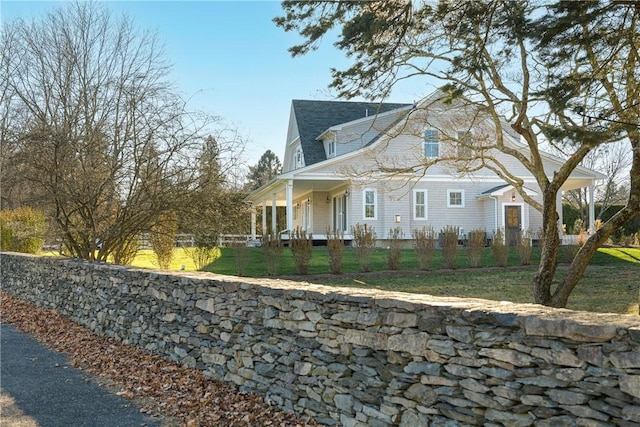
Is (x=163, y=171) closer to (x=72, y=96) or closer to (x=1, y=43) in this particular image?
(x=72, y=96)

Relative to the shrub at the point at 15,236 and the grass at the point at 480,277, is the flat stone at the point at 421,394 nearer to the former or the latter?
the grass at the point at 480,277

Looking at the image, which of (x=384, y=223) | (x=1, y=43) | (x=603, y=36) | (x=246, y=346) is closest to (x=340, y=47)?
(x=603, y=36)

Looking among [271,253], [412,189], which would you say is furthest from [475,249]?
[412,189]

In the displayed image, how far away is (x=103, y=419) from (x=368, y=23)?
4.85 meters

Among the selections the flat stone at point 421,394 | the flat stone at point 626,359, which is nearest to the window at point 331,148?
the flat stone at point 421,394

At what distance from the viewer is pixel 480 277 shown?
1285 cm

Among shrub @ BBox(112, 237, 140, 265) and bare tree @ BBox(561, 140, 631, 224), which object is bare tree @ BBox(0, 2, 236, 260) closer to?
shrub @ BBox(112, 237, 140, 265)

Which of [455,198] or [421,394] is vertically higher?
[455,198]

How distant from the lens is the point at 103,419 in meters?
4.96

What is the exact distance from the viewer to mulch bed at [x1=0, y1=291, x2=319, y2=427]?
4.91 metres

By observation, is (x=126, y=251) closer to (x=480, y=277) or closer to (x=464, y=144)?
(x=464, y=144)

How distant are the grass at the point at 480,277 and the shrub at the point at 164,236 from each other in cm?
112

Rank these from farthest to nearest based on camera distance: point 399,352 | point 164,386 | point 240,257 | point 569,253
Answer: point 569,253 < point 240,257 < point 164,386 < point 399,352

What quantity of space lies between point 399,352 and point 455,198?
18.5m
